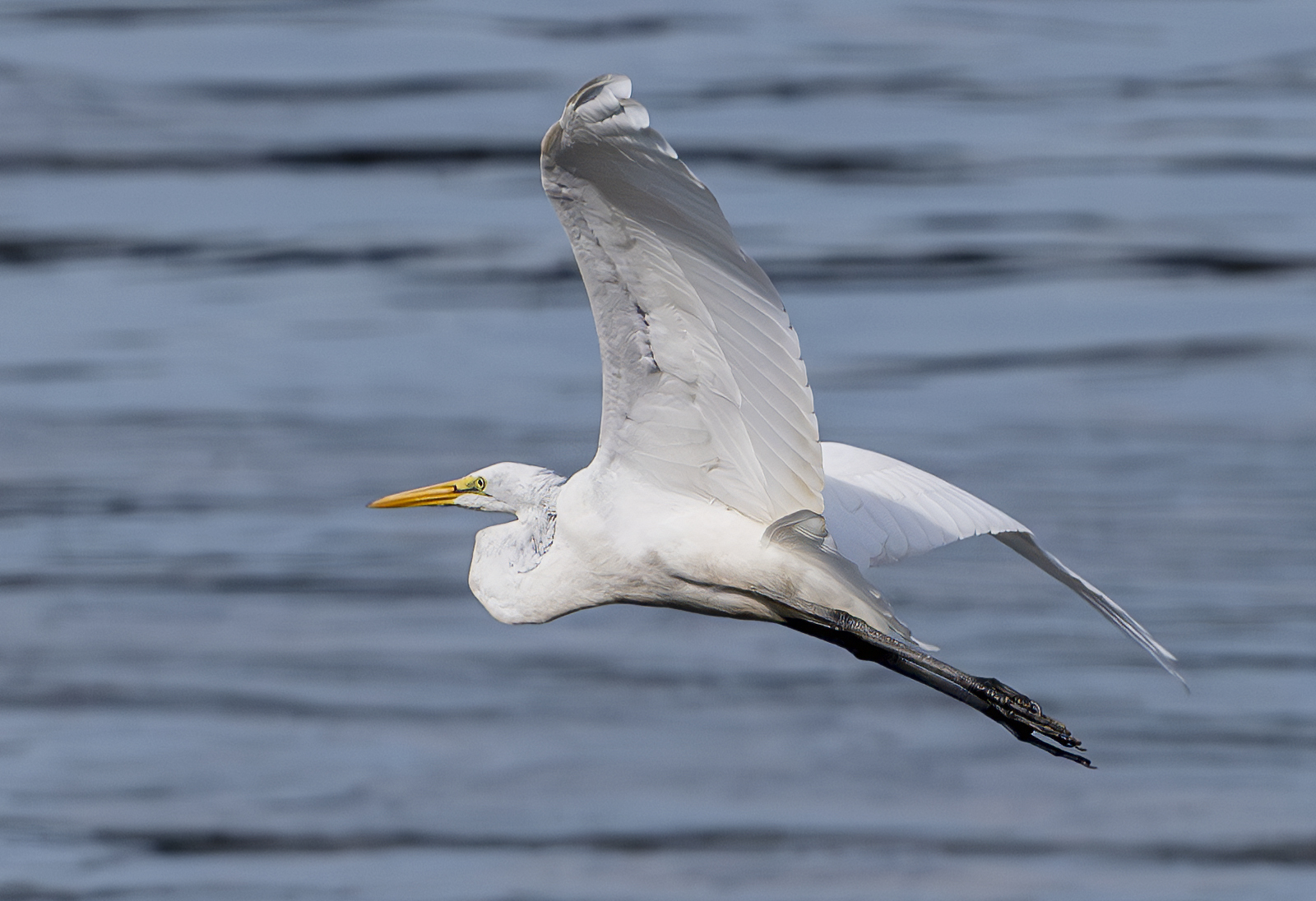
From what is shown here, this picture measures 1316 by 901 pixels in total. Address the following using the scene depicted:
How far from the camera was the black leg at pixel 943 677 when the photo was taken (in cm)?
553

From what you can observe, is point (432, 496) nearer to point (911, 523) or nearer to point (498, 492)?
point (498, 492)

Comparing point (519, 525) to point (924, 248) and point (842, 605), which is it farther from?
point (924, 248)

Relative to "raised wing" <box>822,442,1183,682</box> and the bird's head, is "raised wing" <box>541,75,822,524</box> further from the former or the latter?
the bird's head

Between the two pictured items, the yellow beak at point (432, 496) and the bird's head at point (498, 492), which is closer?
the bird's head at point (498, 492)

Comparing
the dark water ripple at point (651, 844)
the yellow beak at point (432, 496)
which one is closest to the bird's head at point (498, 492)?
the yellow beak at point (432, 496)

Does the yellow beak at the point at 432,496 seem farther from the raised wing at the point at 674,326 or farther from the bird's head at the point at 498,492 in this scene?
the raised wing at the point at 674,326

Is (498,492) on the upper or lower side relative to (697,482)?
lower

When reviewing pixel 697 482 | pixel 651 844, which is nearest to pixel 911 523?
pixel 697 482

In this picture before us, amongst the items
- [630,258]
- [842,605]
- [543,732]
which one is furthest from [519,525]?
[543,732]

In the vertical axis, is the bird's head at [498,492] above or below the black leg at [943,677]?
above

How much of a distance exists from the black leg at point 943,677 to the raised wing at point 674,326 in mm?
435

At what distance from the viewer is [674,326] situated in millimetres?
4914

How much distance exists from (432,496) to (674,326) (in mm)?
2308

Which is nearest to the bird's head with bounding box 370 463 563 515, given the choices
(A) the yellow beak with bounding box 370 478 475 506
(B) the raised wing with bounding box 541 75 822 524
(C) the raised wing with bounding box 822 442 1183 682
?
(A) the yellow beak with bounding box 370 478 475 506
